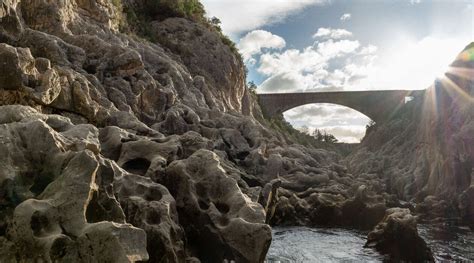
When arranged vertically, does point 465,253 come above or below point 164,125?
below

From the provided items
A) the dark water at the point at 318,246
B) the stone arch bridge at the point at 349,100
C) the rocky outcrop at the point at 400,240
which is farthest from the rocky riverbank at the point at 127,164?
the stone arch bridge at the point at 349,100

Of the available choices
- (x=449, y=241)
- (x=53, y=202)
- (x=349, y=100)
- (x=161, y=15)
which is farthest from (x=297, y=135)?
(x=53, y=202)

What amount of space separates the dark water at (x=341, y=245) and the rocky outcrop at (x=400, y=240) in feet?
1.86

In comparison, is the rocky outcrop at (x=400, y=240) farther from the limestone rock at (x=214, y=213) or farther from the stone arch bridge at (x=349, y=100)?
the stone arch bridge at (x=349, y=100)

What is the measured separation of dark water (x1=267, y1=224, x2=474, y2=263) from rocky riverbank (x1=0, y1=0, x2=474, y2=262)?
1757 millimetres

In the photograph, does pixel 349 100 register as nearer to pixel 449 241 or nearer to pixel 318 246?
pixel 449 241

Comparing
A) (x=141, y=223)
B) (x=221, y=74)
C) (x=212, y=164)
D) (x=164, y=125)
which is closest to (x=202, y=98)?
(x=164, y=125)

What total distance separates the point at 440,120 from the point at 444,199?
1178 cm

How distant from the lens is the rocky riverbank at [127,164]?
8266 mm

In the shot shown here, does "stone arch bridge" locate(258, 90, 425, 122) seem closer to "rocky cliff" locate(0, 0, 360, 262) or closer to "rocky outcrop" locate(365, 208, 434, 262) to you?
"rocky cliff" locate(0, 0, 360, 262)

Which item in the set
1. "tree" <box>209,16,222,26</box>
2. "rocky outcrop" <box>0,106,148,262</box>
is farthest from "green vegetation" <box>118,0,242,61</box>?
"rocky outcrop" <box>0,106,148,262</box>

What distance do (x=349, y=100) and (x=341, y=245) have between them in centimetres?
7410

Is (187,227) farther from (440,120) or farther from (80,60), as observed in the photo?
(440,120)

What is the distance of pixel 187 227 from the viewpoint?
543 inches
